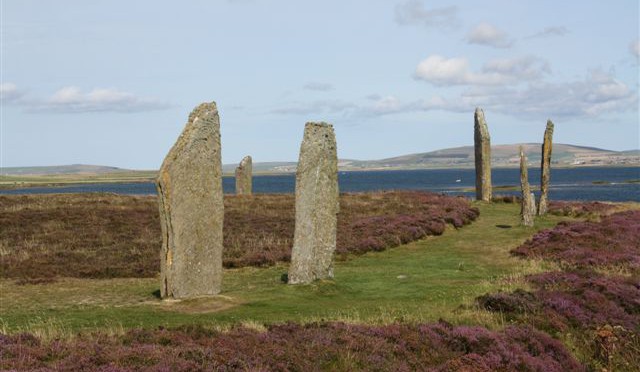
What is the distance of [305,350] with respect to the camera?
1094 centimetres

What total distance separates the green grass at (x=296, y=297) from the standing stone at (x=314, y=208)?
28.4 inches

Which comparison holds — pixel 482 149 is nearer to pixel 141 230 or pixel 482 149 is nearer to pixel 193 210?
pixel 141 230

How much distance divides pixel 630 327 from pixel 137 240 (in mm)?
21806

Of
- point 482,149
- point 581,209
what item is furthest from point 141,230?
point 581,209

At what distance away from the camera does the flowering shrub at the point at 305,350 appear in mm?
9602

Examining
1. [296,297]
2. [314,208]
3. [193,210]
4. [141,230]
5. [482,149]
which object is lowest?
[296,297]

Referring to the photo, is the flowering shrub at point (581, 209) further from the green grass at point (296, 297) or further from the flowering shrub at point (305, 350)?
the flowering shrub at point (305, 350)

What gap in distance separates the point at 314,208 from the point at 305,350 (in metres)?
9.10

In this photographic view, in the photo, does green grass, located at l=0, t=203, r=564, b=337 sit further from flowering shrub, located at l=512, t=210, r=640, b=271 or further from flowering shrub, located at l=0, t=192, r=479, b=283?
flowering shrub, located at l=0, t=192, r=479, b=283

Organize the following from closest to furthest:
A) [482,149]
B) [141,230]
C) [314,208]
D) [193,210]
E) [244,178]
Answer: [193,210]
[314,208]
[141,230]
[482,149]
[244,178]

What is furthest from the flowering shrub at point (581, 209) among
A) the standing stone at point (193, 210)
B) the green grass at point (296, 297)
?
the standing stone at point (193, 210)

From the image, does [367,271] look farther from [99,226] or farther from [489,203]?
[489,203]

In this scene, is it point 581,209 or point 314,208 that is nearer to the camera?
point 314,208

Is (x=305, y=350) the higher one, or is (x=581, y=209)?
(x=581, y=209)
